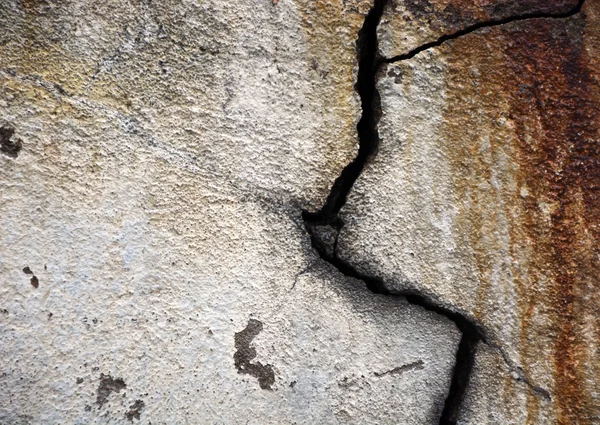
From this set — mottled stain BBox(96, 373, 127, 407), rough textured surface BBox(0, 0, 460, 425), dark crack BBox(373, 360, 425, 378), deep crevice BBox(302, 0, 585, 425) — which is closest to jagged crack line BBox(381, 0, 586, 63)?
deep crevice BBox(302, 0, 585, 425)

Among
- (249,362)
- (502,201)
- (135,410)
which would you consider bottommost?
(135,410)

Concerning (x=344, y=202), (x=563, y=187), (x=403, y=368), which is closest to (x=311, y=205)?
(x=344, y=202)

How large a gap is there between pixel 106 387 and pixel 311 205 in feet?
1.65

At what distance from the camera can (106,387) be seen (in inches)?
41.2

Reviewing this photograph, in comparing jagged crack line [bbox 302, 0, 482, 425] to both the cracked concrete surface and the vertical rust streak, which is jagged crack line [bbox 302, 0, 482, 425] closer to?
the cracked concrete surface

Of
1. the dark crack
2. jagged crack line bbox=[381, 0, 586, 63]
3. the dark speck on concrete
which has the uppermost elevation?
jagged crack line bbox=[381, 0, 586, 63]

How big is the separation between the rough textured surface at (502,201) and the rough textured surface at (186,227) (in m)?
0.08

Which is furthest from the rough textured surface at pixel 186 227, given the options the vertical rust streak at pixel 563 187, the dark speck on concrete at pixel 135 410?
the vertical rust streak at pixel 563 187

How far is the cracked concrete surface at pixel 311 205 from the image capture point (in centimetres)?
A: 106

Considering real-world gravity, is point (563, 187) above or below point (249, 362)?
above

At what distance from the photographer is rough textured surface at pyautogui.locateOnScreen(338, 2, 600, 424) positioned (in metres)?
1.10

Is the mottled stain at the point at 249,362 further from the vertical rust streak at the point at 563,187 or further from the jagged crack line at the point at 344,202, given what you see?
the vertical rust streak at the point at 563,187

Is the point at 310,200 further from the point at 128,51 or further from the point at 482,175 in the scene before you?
the point at 128,51

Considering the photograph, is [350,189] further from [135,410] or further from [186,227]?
[135,410]
